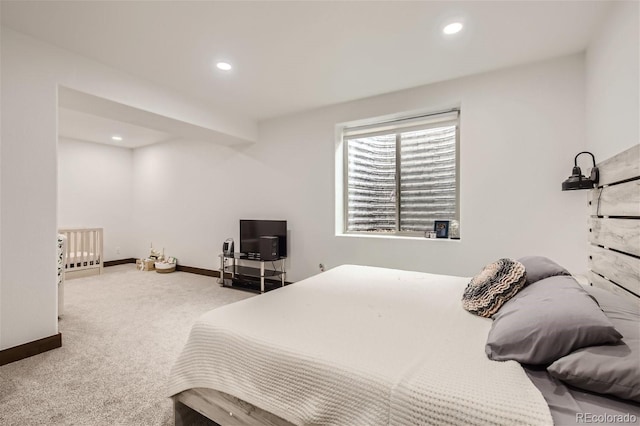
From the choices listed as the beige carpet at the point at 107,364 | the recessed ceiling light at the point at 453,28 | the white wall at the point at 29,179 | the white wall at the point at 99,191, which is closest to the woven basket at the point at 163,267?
the beige carpet at the point at 107,364

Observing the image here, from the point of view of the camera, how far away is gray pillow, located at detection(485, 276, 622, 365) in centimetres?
99

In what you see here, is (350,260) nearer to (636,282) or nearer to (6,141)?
(636,282)

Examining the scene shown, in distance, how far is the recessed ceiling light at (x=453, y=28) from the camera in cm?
230

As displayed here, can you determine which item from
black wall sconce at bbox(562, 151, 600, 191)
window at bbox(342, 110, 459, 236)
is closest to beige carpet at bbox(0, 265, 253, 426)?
window at bbox(342, 110, 459, 236)

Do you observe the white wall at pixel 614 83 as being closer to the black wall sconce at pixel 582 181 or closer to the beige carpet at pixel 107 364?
the black wall sconce at pixel 582 181

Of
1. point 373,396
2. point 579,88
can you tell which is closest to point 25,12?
point 373,396

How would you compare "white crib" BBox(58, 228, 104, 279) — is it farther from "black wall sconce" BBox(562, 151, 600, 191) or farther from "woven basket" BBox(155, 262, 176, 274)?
"black wall sconce" BBox(562, 151, 600, 191)

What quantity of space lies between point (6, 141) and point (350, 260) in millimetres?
3486

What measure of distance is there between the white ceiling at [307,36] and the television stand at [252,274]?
8.30ft

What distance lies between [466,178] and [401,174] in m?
0.89

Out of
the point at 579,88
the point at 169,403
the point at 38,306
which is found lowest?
the point at 169,403

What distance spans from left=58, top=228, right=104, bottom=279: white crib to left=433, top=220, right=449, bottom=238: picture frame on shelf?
581 centimetres

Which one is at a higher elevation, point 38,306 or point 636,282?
point 636,282

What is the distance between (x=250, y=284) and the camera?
4609mm
